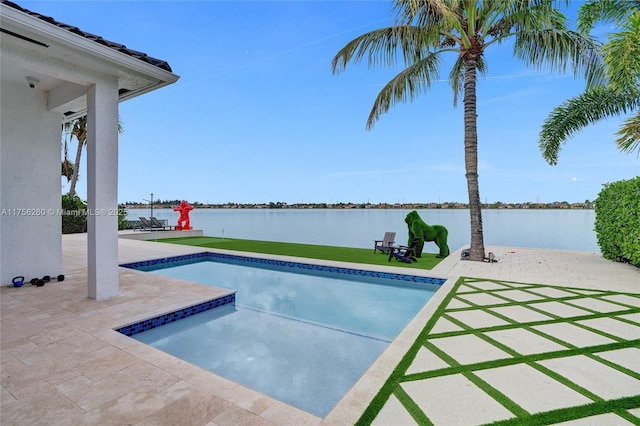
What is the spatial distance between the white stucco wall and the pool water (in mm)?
3681

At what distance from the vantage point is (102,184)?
4961 mm

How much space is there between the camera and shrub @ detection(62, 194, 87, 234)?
1733 centimetres

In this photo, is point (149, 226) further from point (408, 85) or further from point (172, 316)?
point (408, 85)

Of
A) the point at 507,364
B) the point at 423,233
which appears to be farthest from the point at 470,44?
the point at 507,364

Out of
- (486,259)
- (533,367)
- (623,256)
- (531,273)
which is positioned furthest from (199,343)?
(623,256)

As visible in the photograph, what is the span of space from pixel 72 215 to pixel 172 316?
56.4 ft


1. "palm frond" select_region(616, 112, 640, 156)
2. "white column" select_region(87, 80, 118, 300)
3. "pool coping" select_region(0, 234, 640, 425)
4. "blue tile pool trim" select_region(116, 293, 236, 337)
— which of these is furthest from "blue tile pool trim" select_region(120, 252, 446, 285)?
"palm frond" select_region(616, 112, 640, 156)

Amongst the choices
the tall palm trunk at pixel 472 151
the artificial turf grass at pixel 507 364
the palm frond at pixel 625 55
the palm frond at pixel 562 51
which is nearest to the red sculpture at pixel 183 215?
the tall palm trunk at pixel 472 151

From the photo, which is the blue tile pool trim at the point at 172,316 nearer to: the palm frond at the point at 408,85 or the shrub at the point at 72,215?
the palm frond at the point at 408,85

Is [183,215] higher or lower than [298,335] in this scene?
higher

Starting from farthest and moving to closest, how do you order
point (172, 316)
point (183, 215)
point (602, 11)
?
1. point (183, 215)
2. point (602, 11)
3. point (172, 316)

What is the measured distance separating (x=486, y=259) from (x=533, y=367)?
705cm

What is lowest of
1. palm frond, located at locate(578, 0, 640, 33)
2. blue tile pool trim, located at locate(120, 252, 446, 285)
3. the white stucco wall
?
blue tile pool trim, located at locate(120, 252, 446, 285)

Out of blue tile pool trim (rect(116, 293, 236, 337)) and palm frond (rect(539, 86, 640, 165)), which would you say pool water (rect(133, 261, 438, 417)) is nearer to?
blue tile pool trim (rect(116, 293, 236, 337))
